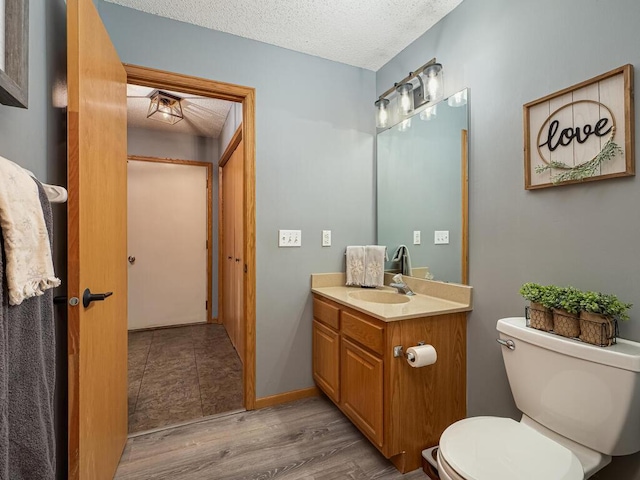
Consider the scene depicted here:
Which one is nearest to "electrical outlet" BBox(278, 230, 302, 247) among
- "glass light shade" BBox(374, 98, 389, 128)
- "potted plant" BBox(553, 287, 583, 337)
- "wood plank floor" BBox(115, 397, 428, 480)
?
"glass light shade" BBox(374, 98, 389, 128)

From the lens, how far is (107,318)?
1362mm

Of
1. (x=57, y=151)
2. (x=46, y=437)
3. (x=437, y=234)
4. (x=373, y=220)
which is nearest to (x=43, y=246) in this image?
(x=46, y=437)

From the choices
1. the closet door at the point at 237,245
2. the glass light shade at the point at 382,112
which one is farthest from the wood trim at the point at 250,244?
the glass light shade at the point at 382,112

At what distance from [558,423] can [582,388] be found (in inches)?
7.0

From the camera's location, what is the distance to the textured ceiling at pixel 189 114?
2.87 meters

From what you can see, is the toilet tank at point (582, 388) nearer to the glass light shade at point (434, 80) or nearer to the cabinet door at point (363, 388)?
the cabinet door at point (363, 388)

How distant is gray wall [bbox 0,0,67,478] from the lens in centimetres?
96

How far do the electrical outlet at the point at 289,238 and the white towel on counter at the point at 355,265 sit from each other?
0.39 metres

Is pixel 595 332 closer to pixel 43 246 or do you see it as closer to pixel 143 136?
pixel 43 246

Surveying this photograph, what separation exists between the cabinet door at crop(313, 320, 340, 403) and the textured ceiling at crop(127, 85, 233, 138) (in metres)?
2.15

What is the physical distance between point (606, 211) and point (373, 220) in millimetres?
1461

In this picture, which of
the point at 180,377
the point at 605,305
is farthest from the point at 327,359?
the point at 605,305

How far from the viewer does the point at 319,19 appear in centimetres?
187

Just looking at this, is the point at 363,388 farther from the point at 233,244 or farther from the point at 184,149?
the point at 184,149
